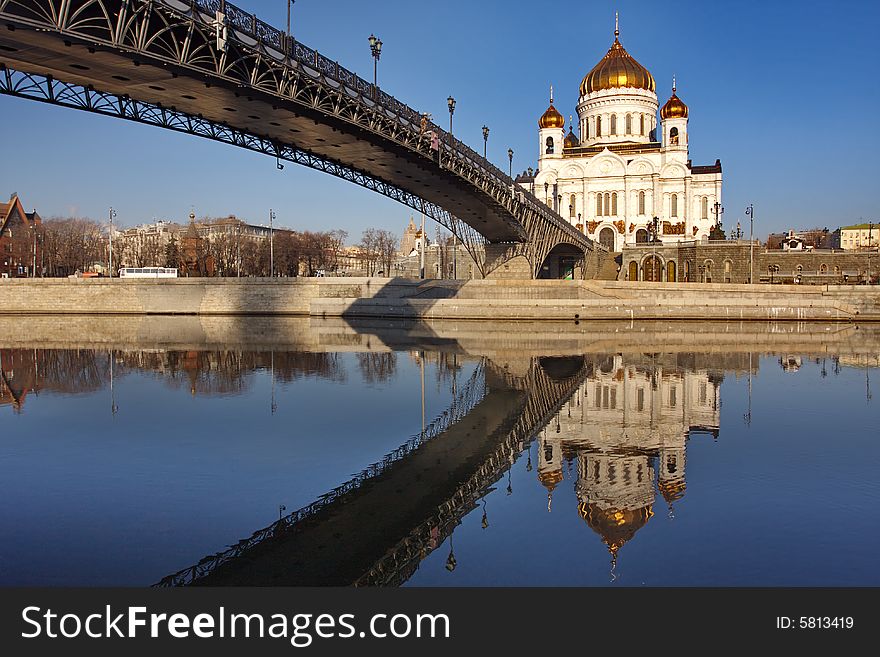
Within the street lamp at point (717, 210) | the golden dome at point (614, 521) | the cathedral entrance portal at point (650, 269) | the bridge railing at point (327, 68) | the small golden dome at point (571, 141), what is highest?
the small golden dome at point (571, 141)

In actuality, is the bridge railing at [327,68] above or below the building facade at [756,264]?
above

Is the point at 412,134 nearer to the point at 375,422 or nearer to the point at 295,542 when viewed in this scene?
the point at 375,422

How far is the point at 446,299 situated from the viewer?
50.8 m

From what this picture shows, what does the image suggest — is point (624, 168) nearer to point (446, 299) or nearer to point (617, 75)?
point (617, 75)

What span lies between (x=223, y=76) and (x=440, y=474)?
12094 millimetres

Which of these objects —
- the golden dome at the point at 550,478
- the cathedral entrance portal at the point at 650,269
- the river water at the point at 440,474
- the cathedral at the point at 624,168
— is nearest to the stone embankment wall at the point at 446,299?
the river water at the point at 440,474

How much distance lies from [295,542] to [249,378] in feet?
49.0

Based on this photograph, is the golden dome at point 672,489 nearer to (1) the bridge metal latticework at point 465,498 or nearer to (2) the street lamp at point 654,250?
(1) the bridge metal latticework at point 465,498

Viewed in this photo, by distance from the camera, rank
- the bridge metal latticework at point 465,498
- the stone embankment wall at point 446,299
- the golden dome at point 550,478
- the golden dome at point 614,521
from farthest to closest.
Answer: the stone embankment wall at point 446,299, the golden dome at point 550,478, the golden dome at point 614,521, the bridge metal latticework at point 465,498

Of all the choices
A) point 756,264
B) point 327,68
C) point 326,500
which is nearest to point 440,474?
point 326,500

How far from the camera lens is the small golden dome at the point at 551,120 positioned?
3250 inches

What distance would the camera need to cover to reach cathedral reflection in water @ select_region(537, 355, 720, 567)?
32.7 ft

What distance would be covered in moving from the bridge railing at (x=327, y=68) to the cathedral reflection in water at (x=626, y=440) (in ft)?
41.1

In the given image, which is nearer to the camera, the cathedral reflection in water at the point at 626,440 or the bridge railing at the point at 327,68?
the cathedral reflection in water at the point at 626,440
